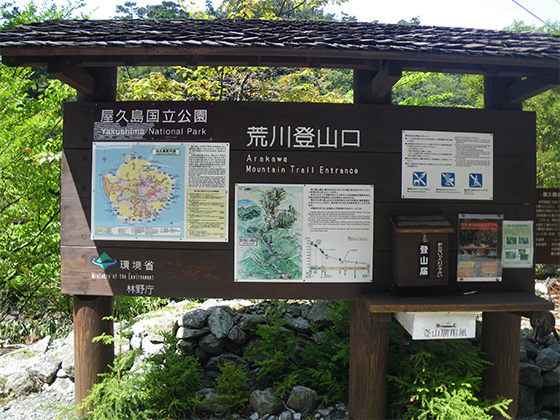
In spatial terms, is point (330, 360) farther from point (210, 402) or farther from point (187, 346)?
point (187, 346)

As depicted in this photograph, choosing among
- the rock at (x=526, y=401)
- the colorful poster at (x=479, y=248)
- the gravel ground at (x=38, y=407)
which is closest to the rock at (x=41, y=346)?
the gravel ground at (x=38, y=407)

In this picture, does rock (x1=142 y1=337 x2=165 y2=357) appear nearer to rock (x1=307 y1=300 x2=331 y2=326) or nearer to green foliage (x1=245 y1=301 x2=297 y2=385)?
green foliage (x1=245 y1=301 x2=297 y2=385)

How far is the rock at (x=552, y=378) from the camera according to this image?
4.59 metres

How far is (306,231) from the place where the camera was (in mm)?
3820

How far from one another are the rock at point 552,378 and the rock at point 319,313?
2.52 meters

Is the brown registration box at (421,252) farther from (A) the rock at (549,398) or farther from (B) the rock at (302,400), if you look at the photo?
(A) the rock at (549,398)

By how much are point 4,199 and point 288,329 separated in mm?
4645

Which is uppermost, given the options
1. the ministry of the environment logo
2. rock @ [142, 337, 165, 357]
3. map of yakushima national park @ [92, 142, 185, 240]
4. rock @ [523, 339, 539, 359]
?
map of yakushima national park @ [92, 142, 185, 240]

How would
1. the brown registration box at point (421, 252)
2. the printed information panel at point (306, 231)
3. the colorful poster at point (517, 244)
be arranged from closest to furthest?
the brown registration box at point (421, 252), the printed information panel at point (306, 231), the colorful poster at point (517, 244)

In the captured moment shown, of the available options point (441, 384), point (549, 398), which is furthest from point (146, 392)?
point (549, 398)

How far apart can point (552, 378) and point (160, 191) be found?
15.7ft

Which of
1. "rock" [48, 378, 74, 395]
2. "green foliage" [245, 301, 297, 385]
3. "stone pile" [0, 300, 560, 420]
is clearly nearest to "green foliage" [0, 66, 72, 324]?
"stone pile" [0, 300, 560, 420]

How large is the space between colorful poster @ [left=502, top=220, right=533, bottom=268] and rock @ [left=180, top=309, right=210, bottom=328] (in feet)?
11.3

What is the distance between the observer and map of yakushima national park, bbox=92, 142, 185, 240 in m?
3.85
